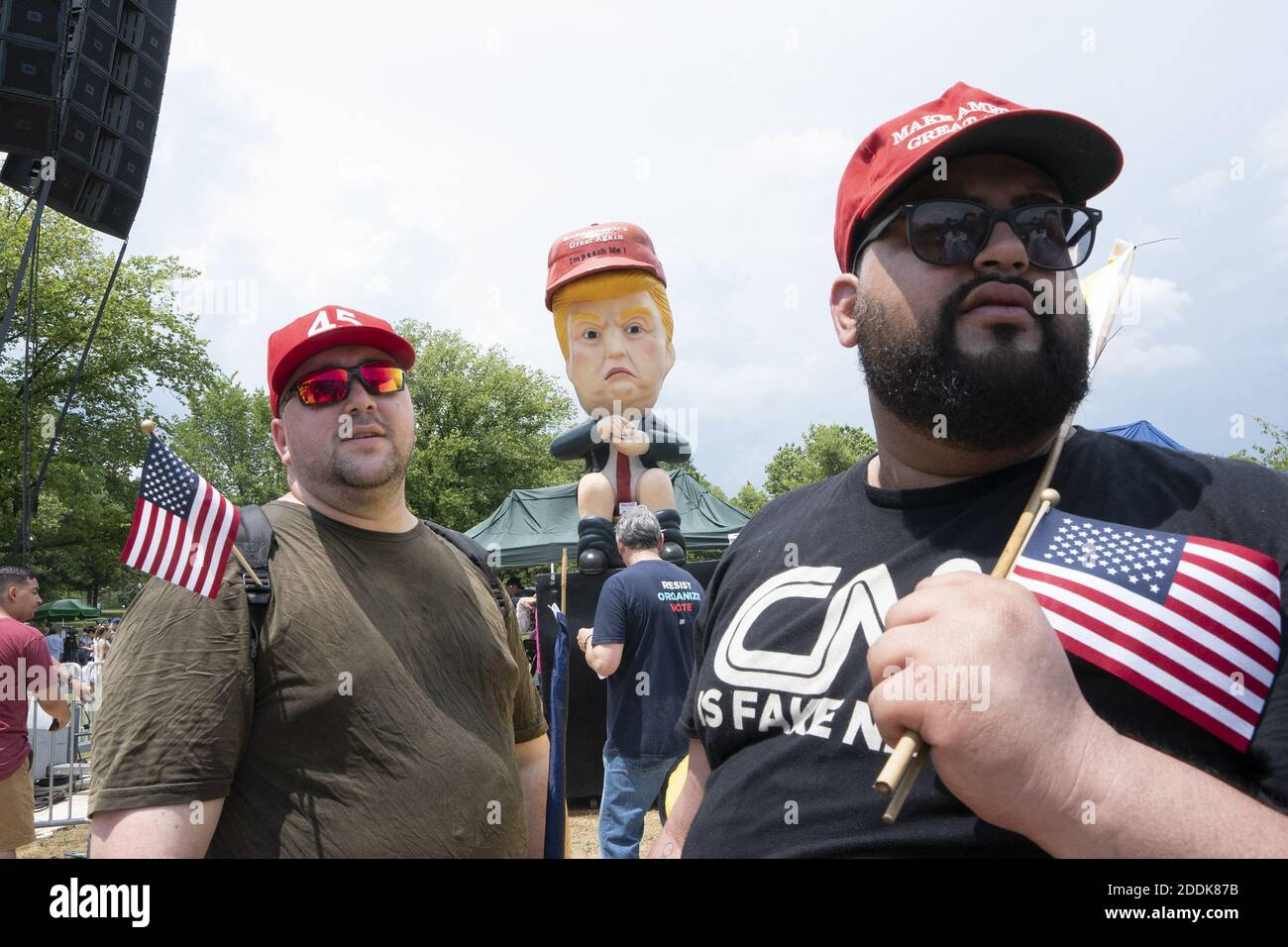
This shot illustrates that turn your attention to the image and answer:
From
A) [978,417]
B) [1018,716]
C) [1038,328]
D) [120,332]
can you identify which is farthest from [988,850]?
[120,332]

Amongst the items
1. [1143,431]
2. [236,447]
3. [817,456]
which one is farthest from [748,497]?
[1143,431]

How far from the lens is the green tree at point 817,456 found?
4341 cm

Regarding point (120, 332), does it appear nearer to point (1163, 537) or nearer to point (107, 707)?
point (107, 707)

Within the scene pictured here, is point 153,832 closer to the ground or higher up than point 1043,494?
closer to the ground

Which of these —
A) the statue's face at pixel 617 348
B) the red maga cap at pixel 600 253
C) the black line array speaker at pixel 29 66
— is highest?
Result: the black line array speaker at pixel 29 66

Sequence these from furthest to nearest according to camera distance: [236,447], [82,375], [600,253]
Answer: [236,447], [82,375], [600,253]

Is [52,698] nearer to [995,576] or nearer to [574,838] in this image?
[574,838]

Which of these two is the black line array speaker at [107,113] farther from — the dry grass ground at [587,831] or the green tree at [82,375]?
the green tree at [82,375]

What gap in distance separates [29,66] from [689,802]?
9.48m

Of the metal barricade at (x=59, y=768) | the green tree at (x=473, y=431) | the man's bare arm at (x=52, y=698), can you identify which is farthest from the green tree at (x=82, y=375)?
the man's bare arm at (x=52, y=698)

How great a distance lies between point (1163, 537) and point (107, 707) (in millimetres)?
2095

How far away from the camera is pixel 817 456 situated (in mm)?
44438

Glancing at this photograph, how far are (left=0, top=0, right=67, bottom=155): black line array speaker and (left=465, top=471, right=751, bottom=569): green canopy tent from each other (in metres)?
7.28

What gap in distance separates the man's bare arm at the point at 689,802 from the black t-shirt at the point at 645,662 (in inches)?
111
